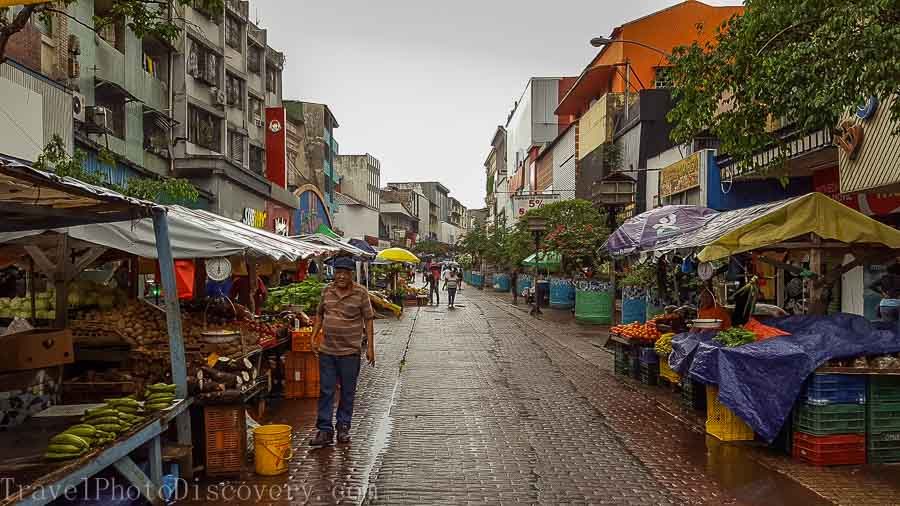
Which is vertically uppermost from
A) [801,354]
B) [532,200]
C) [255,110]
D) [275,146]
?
[255,110]

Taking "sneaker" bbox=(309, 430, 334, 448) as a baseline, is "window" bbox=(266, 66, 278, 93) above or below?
above

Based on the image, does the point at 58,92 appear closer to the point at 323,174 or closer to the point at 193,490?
the point at 193,490

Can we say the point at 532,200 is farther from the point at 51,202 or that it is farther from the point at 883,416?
the point at 51,202

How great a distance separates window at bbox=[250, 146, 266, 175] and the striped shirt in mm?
→ 30106

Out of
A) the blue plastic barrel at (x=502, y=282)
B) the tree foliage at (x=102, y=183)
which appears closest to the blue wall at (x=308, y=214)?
the blue plastic barrel at (x=502, y=282)

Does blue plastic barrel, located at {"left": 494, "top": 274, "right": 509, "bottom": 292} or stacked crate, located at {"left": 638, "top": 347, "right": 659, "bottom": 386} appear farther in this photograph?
blue plastic barrel, located at {"left": 494, "top": 274, "right": 509, "bottom": 292}

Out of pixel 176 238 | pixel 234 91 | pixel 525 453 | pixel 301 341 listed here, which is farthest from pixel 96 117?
pixel 525 453

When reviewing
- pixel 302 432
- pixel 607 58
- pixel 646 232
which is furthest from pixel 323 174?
pixel 302 432

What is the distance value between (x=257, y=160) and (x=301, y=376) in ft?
94.5

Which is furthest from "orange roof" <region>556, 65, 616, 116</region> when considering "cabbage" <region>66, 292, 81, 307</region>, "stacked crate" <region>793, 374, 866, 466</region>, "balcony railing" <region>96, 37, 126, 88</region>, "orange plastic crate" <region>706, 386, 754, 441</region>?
"cabbage" <region>66, 292, 81, 307</region>

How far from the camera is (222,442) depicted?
6219 mm

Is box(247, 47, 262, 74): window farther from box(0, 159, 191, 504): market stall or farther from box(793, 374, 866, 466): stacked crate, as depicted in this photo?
box(793, 374, 866, 466): stacked crate

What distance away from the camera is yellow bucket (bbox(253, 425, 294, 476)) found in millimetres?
6242

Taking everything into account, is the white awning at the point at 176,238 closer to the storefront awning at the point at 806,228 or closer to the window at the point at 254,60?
the storefront awning at the point at 806,228
